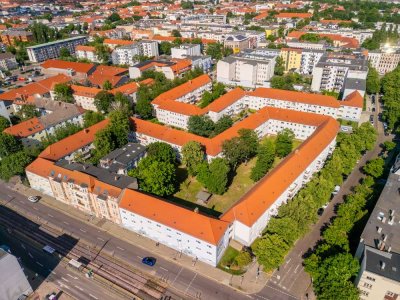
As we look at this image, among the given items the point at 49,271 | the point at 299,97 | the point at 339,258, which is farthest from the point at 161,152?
the point at 299,97

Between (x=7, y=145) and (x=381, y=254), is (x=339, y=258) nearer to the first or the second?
(x=381, y=254)

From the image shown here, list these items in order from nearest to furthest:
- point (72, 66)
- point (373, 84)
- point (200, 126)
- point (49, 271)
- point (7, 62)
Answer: point (49, 271), point (200, 126), point (373, 84), point (72, 66), point (7, 62)

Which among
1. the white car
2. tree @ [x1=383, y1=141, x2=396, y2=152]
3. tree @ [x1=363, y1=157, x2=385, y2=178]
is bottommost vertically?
the white car

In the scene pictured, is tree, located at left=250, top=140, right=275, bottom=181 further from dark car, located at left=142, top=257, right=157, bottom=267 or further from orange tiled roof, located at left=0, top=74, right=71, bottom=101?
orange tiled roof, located at left=0, top=74, right=71, bottom=101

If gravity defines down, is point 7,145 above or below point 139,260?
above

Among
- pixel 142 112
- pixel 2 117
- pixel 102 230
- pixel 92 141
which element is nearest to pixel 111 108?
pixel 142 112

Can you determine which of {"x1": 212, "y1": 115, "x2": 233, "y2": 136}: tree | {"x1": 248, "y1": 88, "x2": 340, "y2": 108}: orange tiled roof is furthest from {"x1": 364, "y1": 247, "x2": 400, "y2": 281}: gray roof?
{"x1": 248, "y1": 88, "x2": 340, "y2": 108}: orange tiled roof

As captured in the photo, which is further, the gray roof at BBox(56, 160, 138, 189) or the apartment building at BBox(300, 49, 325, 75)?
the apartment building at BBox(300, 49, 325, 75)
